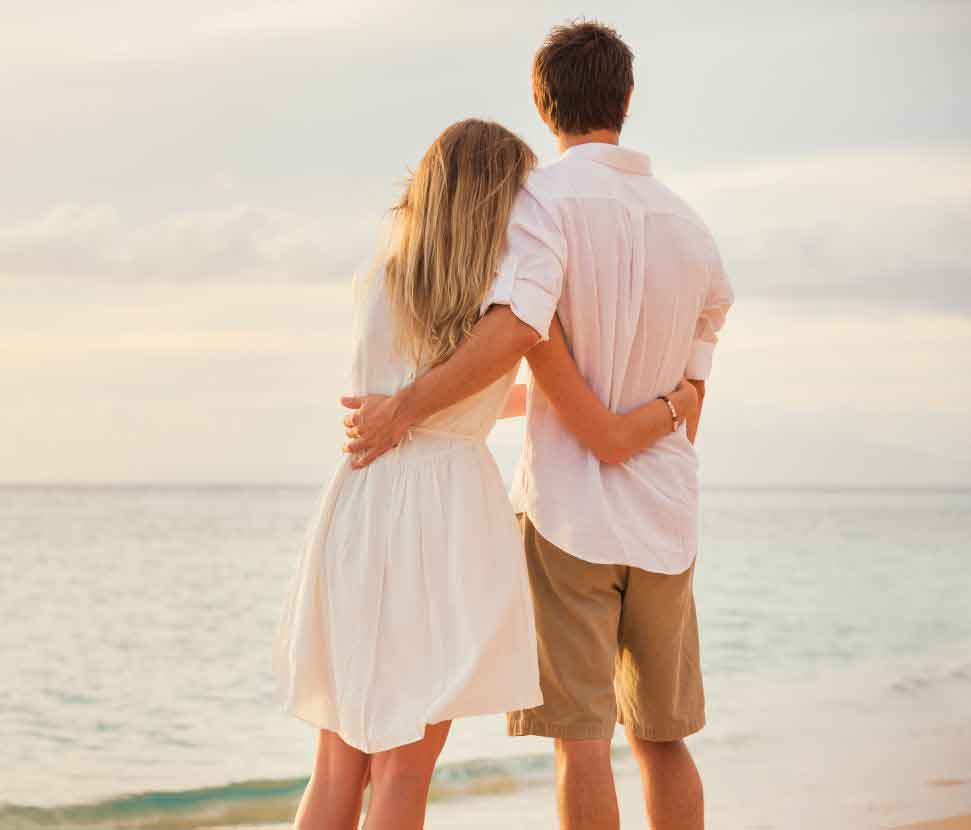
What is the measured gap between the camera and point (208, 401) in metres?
20.0

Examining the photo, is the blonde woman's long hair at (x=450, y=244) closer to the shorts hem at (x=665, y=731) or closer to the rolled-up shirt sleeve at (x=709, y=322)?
the rolled-up shirt sleeve at (x=709, y=322)

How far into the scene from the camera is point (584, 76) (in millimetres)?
2256

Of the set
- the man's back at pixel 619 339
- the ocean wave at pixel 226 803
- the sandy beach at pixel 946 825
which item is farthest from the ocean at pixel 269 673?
the man's back at pixel 619 339

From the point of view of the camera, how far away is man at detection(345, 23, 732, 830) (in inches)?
88.0

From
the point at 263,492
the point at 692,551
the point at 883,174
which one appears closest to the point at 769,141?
the point at 883,174

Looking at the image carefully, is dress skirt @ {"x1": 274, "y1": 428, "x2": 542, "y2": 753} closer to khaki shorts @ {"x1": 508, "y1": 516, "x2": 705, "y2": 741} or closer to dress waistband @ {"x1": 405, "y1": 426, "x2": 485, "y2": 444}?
dress waistband @ {"x1": 405, "y1": 426, "x2": 485, "y2": 444}

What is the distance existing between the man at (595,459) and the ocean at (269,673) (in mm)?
2474

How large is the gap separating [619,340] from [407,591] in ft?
1.96

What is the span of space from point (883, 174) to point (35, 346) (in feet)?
40.4

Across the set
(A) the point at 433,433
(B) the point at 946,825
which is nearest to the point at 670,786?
(A) the point at 433,433

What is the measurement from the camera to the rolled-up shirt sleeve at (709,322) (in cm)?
240

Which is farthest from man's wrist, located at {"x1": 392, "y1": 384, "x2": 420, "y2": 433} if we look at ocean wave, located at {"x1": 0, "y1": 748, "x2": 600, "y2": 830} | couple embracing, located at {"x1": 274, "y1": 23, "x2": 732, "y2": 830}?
ocean wave, located at {"x1": 0, "y1": 748, "x2": 600, "y2": 830}

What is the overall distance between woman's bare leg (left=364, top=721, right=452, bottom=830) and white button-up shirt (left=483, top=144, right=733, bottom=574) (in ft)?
1.47

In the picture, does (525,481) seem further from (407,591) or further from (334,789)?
(334,789)
